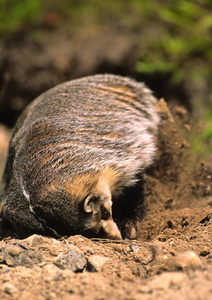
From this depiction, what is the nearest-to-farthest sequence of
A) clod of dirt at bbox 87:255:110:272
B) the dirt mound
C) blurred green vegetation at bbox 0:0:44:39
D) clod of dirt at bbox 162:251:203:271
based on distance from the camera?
1. the dirt mound
2. clod of dirt at bbox 162:251:203:271
3. clod of dirt at bbox 87:255:110:272
4. blurred green vegetation at bbox 0:0:44:39

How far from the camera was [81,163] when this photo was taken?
2.51m

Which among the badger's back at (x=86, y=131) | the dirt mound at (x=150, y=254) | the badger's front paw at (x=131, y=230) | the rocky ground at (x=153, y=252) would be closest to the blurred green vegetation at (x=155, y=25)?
the rocky ground at (x=153, y=252)

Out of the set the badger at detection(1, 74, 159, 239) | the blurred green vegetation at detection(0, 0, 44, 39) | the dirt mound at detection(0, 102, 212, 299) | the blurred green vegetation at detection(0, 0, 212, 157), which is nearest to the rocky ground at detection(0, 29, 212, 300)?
the dirt mound at detection(0, 102, 212, 299)

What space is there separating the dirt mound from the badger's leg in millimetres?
99

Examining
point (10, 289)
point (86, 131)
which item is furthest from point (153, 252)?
point (86, 131)

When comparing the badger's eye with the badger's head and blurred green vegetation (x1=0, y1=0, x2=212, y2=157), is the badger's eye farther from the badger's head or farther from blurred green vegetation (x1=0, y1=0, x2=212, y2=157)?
blurred green vegetation (x1=0, y1=0, x2=212, y2=157)

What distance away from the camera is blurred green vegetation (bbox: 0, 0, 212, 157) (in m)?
5.89

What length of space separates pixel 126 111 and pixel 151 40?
356 centimetres

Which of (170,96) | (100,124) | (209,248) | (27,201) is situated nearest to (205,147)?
(100,124)

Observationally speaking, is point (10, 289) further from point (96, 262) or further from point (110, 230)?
point (110, 230)

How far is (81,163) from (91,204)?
0.93 ft

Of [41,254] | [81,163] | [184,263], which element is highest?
[184,263]

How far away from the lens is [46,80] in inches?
257

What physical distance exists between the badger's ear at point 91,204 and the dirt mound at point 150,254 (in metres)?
0.18
